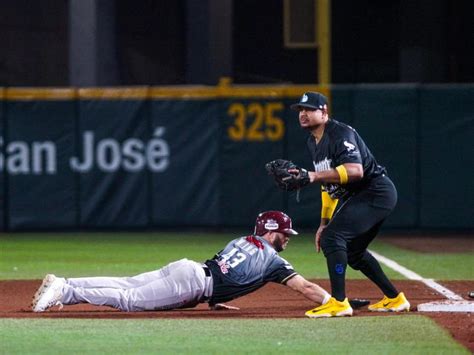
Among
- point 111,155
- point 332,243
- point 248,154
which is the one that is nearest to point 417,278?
point 332,243

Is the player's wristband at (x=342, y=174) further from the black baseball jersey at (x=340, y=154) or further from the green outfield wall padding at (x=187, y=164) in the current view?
the green outfield wall padding at (x=187, y=164)

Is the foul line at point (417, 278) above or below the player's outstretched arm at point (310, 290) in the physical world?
below

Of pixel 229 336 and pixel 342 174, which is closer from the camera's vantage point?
pixel 229 336

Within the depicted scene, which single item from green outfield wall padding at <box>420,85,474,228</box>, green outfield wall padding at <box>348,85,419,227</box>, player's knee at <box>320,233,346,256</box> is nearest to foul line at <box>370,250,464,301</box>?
player's knee at <box>320,233,346,256</box>

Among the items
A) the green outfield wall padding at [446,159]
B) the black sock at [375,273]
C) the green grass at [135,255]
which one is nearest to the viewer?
the black sock at [375,273]

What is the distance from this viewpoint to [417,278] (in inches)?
472

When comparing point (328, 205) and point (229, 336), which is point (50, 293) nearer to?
point (229, 336)

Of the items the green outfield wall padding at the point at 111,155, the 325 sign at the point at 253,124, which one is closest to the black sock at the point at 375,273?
the 325 sign at the point at 253,124

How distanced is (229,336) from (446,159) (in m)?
9.81

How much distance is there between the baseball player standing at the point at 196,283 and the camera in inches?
342

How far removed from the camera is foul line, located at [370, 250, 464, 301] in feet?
34.3

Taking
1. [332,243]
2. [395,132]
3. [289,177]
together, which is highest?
[289,177]

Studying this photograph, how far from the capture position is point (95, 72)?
2073cm

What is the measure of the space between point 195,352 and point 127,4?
73.8 feet
